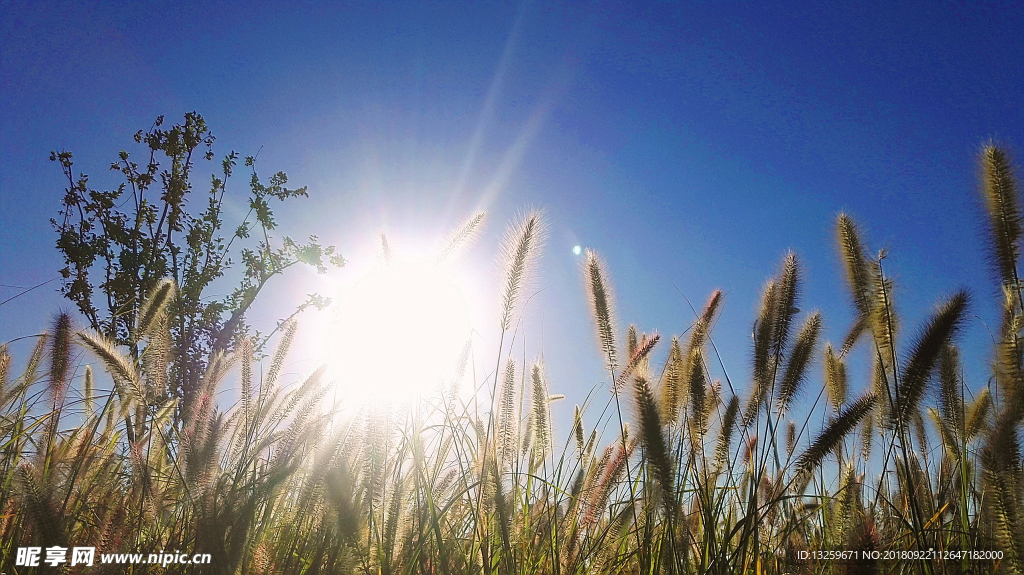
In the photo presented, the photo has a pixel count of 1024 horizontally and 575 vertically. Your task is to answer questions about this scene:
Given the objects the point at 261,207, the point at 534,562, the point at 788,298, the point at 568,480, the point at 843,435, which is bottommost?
the point at 534,562

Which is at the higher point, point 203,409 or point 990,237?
point 990,237

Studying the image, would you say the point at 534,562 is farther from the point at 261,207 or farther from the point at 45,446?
the point at 261,207

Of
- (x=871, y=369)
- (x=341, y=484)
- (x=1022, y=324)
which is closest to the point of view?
(x=341, y=484)

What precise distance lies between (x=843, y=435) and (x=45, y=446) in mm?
3380

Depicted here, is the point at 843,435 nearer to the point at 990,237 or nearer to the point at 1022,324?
the point at 1022,324

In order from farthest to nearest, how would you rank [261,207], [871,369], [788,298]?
[261,207]
[871,369]
[788,298]

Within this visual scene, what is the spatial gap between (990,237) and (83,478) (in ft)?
13.7

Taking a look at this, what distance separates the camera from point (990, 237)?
7.95 ft

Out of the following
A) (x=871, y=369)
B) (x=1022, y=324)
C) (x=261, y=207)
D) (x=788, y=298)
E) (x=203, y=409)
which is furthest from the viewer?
(x=261, y=207)

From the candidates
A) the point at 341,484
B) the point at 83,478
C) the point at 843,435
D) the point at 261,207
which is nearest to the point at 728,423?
the point at 843,435

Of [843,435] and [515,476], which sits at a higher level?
[843,435]

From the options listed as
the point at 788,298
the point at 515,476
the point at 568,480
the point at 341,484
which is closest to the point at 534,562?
the point at 515,476

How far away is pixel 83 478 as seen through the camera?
7.84ft

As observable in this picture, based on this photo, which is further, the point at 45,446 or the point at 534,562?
the point at 45,446
